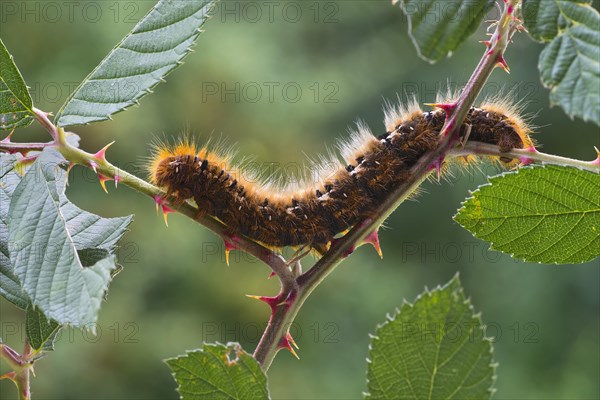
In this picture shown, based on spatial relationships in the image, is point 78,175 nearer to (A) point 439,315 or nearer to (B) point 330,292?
(B) point 330,292

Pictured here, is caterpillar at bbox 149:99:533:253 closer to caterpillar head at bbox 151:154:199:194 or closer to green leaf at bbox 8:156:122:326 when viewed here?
caterpillar head at bbox 151:154:199:194

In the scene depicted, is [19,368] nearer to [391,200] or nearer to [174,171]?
[174,171]

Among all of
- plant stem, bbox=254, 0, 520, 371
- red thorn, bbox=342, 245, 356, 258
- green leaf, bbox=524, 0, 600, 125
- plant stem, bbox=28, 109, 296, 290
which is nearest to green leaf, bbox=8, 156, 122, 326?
plant stem, bbox=28, 109, 296, 290

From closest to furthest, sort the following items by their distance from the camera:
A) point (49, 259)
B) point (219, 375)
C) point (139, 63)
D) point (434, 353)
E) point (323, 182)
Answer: point (434, 353)
point (219, 375)
point (49, 259)
point (139, 63)
point (323, 182)

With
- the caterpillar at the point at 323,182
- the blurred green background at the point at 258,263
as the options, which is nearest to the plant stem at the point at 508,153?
the caterpillar at the point at 323,182

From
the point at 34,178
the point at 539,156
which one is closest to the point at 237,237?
the point at 34,178

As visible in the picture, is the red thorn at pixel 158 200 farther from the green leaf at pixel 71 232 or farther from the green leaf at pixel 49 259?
the green leaf at pixel 49 259

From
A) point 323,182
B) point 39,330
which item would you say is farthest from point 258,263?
point 39,330
